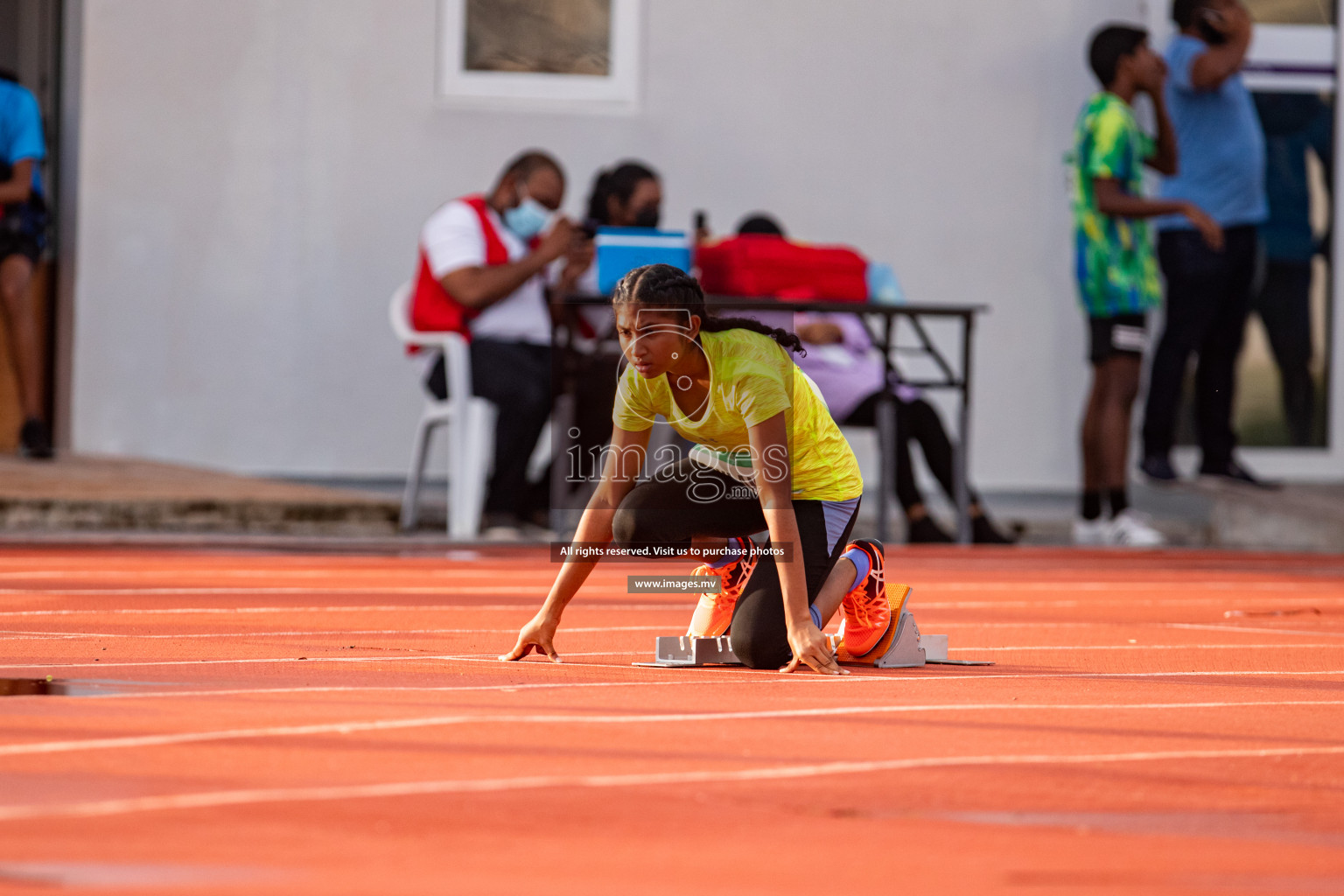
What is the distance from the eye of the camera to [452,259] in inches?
275

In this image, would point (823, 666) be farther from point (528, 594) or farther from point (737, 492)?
point (528, 594)

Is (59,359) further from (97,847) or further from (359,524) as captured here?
(97,847)

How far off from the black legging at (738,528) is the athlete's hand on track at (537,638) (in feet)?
0.95

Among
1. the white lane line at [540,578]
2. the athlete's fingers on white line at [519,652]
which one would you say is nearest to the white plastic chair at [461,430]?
the white lane line at [540,578]

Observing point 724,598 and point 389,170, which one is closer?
point 724,598

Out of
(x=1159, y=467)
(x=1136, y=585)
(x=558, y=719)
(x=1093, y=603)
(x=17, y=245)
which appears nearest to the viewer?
(x=558, y=719)

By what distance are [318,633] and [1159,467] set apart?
190 inches

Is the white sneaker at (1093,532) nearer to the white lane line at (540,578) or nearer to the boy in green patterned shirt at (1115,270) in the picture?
the boy in green patterned shirt at (1115,270)

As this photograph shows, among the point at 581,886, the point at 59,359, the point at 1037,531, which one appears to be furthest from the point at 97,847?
the point at 59,359

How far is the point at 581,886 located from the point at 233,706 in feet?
3.79

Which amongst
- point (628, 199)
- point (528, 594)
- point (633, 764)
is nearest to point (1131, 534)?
point (628, 199)

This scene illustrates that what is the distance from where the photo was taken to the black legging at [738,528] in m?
3.66

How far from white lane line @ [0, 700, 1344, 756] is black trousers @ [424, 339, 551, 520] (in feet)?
12.9

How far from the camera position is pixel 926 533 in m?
7.18
